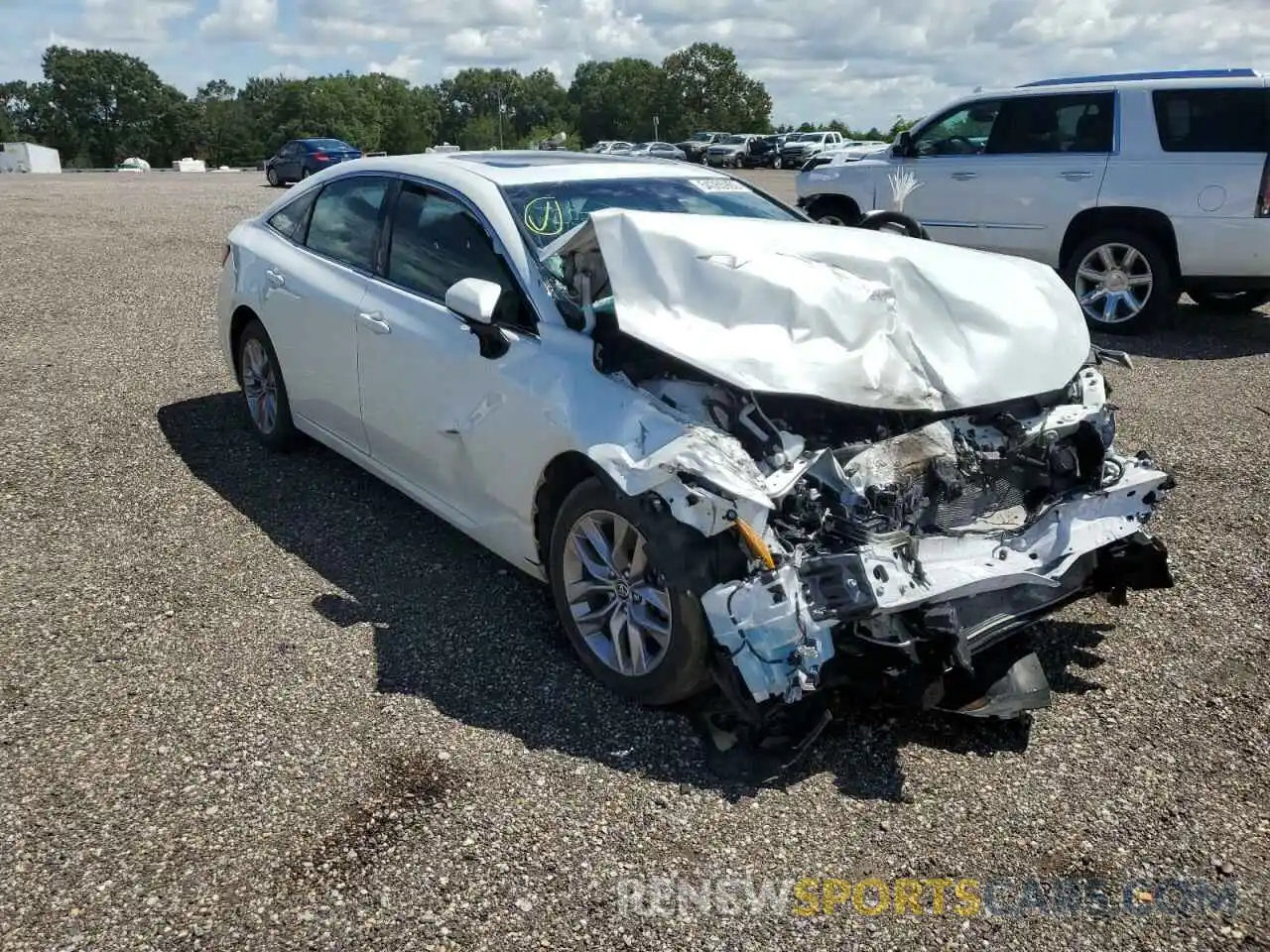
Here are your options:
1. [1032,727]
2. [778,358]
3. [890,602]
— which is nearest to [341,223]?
[778,358]

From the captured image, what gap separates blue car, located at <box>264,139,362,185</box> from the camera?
1179 inches

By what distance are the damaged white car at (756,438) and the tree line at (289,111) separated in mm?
Answer: 92166

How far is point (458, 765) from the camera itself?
334cm

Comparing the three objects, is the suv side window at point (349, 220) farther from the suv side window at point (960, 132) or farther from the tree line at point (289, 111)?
→ the tree line at point (289, 111)

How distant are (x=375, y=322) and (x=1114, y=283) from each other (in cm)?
710

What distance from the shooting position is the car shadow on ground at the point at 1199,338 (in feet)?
28.6

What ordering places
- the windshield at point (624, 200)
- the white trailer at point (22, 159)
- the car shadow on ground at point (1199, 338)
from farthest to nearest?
the white trailer at point (22, 159), the car shadow on ground at point (1199, 338), the windshield at point (624, 200)

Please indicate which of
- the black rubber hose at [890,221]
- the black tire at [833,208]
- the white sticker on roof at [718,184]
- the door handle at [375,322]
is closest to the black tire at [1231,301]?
the black tire at [833,208]

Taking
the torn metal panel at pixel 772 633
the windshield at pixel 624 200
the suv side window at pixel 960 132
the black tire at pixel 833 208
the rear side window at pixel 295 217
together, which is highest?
the suv side window at pixel 960 132

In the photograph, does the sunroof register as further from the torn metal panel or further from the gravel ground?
the torn metal panel

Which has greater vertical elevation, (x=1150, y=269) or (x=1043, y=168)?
(x=1043, y=168)

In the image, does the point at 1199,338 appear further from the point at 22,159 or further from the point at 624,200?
the point at 22,159

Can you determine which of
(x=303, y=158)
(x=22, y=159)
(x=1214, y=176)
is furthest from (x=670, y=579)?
(x=22, y=159)

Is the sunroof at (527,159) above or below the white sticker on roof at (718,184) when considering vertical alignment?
above
